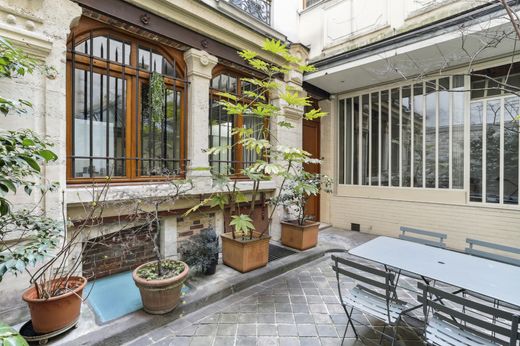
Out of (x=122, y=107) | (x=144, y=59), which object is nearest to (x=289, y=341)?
(x=122, y=107)

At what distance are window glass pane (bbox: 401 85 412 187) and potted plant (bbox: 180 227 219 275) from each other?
4.36 meters

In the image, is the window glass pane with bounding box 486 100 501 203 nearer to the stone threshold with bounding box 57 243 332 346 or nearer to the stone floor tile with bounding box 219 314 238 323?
the stone threshold with bounding box 57 243 332 346

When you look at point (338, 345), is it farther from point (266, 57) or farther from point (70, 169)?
point (266, 57)

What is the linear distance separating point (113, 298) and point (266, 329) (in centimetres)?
179

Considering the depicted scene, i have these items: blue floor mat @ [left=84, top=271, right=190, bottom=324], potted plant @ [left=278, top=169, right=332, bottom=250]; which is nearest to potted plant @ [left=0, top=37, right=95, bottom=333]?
blue floor mat @ [left=84, top=271, right=190, bottom=324]

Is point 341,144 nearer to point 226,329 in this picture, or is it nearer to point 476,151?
point 476,151

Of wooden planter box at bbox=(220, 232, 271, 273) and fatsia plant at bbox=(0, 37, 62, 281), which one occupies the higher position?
fatsia plant at bbox=(0, 37, 62, 281)

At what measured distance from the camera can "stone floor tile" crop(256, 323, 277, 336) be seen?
99.0 inches

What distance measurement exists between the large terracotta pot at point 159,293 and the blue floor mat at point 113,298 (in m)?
0.25

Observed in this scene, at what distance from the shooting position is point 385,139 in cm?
588

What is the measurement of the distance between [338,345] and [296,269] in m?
1.74

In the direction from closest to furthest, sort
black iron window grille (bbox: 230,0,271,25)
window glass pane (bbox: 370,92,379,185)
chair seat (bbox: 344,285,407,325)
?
chair seat (bbox: 344,285,407,325) → black iron window grille (bbox: 230,0,271,25) → window glass pane (bbox: 370,92,379,185)

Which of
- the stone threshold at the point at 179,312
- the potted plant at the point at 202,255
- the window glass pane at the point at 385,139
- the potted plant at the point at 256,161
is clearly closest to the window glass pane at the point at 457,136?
the window glass pane at the point at 385,139

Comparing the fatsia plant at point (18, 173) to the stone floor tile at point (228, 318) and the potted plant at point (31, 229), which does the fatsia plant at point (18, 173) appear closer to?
the potted plant at point (31, 229)
